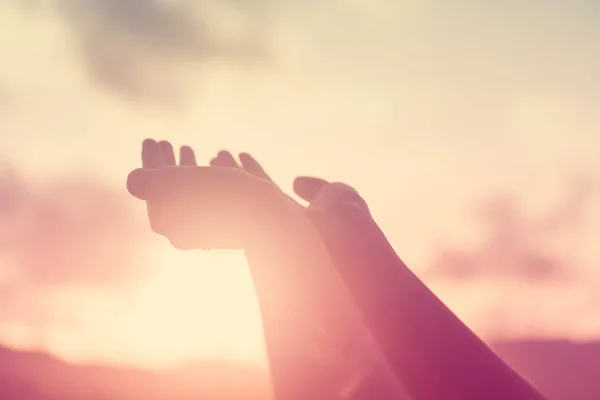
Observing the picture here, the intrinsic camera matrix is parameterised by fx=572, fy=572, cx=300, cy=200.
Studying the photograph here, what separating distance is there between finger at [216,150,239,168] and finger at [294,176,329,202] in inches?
20.6

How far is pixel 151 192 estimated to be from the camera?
11.8 feet

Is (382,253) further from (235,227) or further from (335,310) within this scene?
(235,227)

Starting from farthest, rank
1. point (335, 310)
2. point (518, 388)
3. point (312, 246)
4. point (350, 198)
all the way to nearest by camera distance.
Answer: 1. point (350, 198)
2. point (312, 246)
3. point (335, 310)
4. point (518, 388)

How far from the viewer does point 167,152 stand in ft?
14.1

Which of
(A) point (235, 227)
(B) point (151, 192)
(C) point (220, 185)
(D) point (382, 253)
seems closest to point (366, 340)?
(D) point (382, 253)

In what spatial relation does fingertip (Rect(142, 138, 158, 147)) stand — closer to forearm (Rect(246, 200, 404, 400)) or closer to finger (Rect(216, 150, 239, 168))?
finger (Rect(216, 150, 239, 168))

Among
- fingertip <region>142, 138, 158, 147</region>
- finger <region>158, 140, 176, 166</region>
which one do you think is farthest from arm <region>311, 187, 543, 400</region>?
fingertip <region>142, 138, 158, 147</region>

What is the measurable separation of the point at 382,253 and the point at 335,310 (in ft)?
1.36

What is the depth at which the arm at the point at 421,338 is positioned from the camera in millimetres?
2373

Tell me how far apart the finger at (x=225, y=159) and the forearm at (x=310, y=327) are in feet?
3.90

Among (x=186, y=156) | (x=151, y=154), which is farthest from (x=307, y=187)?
(x=151, y=154)

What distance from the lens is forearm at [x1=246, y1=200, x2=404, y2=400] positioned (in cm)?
295

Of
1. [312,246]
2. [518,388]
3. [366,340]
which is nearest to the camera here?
[518,388]

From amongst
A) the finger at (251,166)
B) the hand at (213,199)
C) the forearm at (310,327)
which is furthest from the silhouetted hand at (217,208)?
the finger at (251,166)
